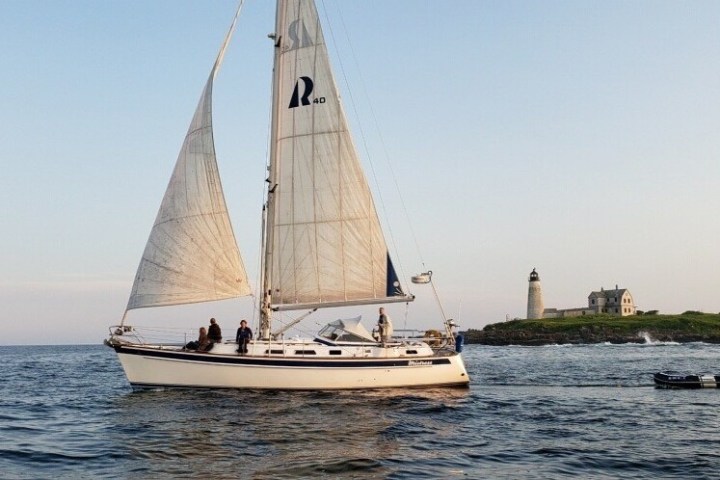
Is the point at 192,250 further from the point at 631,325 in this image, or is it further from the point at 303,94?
the point at 631,325

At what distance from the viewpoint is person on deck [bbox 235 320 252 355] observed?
27297 mm

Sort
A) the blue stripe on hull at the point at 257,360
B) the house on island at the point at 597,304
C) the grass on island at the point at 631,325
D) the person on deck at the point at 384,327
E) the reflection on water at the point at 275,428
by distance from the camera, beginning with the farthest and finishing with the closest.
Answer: the house on island at the point at 597,304 < the grass on island at the point at 631,325 < the person on deck at the point at 384,327 < the blue stripe on hull at the point at 257,360 < the reflection on water at the point at 275,428

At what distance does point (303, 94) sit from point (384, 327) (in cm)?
1098

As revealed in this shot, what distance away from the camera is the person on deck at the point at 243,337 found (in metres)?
27.3

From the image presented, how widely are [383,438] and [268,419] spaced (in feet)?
14.7

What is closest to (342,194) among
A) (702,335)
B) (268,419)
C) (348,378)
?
(348,378)

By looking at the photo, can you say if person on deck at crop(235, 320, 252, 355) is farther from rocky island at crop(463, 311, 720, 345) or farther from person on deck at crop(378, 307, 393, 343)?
rocky island at crop(463, 311, 720, 345)

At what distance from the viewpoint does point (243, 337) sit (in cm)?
2744

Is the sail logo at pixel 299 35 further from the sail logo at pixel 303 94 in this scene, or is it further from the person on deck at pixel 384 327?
the person on deck at pixel 384 327

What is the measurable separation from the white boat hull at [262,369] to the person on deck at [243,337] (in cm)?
28

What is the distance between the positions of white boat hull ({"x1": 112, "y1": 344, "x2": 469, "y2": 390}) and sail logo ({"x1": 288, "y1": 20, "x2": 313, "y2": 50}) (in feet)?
44.2

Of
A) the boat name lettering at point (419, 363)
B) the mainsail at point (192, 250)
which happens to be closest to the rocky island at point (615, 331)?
the boat name lettering at point (419, 363)

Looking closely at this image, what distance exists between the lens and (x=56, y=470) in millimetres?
14719

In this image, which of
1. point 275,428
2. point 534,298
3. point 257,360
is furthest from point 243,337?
point 534,298
